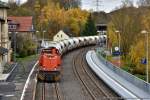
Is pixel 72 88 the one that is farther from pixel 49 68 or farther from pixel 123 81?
pixel 123 81

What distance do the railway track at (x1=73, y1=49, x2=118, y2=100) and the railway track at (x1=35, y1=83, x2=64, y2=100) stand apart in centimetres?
279

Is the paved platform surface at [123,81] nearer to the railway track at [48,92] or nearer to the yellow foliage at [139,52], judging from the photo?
the yellow foliage at [139,52]

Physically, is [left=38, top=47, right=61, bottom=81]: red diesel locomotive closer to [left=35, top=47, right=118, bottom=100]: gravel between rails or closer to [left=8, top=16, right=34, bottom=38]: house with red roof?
[left=35, top=47, right=118, bottom=100]: gravel between rails

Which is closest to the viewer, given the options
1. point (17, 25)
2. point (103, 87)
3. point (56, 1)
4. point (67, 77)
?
point (103, 87)

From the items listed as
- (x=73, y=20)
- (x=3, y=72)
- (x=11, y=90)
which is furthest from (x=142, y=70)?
(x=73, y=20)

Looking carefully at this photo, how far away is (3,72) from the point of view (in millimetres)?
54875

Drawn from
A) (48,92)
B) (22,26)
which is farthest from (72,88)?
(22,26)

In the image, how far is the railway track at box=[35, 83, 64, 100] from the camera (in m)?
39.9

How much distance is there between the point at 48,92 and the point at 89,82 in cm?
Result: 741

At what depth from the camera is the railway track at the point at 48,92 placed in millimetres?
39856

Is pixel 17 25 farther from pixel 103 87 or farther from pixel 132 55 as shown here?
pixel 103 87

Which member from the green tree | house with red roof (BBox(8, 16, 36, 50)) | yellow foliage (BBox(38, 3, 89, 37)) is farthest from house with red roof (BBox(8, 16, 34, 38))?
the green tree

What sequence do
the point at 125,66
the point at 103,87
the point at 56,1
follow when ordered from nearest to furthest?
1. the point at 103,87
2. the point at 125,66
3. the point at 56,1

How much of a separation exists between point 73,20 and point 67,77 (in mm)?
72488
